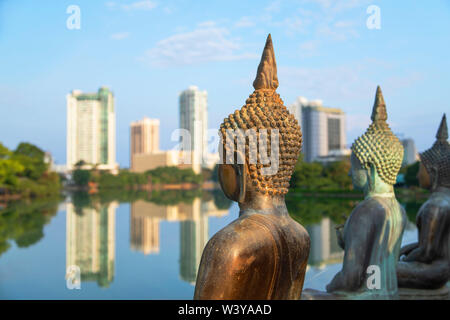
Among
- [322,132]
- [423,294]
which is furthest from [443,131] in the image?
[322,132]

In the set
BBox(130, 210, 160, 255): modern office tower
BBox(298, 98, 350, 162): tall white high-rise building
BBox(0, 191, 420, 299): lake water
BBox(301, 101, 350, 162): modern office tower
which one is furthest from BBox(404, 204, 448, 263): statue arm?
BBox(301, 101, 350, 162): modern office tower

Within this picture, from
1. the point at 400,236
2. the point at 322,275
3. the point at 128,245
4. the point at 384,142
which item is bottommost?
the point at 128,245

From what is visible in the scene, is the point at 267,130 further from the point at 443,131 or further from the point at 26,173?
the point at 26,173

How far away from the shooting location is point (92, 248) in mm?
15359

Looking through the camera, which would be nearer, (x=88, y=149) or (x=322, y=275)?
(x=322, y=275)

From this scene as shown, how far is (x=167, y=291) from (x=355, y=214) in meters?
6.24

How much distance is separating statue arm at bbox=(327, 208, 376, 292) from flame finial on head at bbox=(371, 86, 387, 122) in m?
0.93

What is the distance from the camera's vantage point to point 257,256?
197 cm

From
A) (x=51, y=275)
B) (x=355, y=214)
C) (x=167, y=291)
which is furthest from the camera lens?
(x=51, y=275)

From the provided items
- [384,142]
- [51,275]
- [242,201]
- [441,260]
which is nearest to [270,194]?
[242,201]

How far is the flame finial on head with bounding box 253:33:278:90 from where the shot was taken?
2271 millimetres

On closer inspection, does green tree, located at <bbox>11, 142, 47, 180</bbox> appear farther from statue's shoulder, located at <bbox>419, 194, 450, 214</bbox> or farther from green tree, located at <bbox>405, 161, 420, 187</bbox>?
statue's shoulder, located at <bbox>419, 194, 450, 214</bbox>

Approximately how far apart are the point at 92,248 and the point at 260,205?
14.3 m
